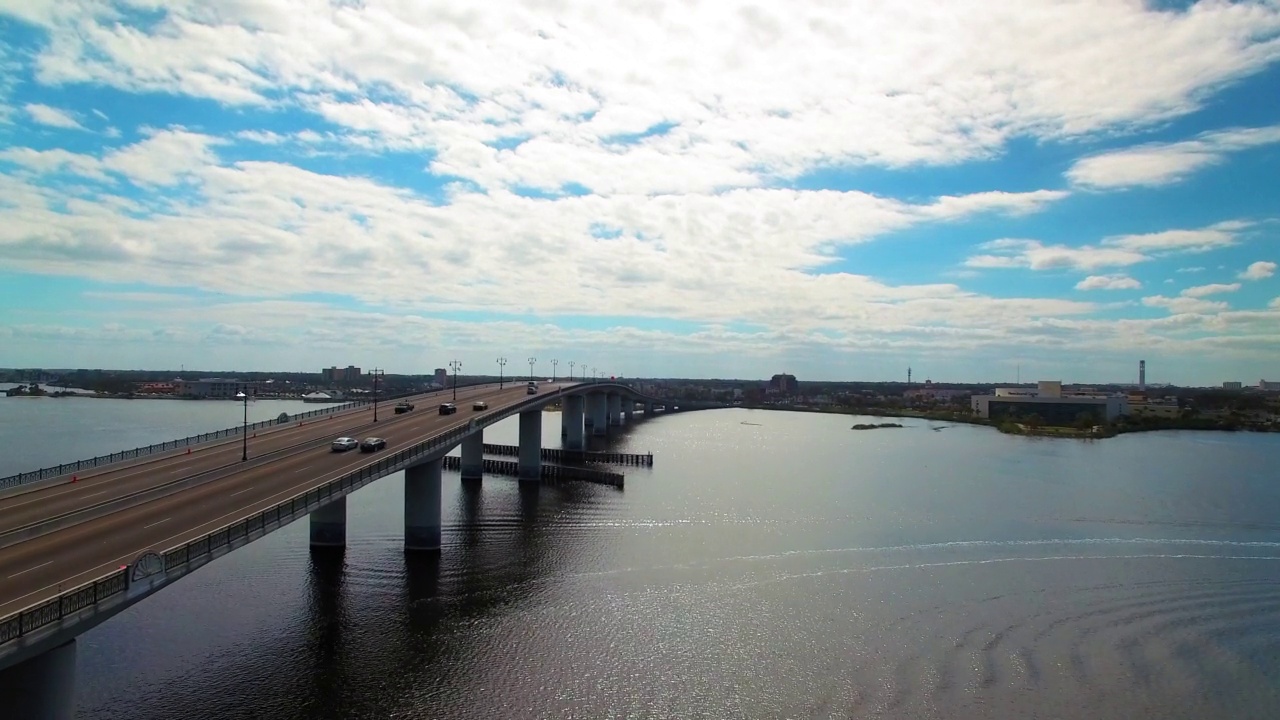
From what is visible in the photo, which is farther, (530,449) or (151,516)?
(530,449)

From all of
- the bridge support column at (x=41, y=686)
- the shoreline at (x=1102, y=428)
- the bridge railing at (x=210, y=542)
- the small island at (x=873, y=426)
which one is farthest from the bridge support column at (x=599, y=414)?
the bridge support column at (x=41, y=686)

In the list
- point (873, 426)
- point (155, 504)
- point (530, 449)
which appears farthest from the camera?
point (873, 426)

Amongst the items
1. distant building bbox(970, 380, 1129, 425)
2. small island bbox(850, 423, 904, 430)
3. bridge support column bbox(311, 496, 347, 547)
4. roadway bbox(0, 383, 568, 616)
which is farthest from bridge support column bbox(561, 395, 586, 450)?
distant building bbox(970, 380, 1129, 425)

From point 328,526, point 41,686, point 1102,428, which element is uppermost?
point 1102,428

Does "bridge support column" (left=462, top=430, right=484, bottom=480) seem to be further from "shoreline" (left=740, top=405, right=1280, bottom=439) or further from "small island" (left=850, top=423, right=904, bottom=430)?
"shoreline" (left=740, top=405, right=1280, bottom=439)

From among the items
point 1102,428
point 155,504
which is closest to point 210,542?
point 155,504

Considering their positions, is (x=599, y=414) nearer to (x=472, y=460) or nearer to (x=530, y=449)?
(x=530, y=449)

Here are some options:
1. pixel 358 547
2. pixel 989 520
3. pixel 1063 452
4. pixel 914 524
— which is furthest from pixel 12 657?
pixel 1063 452

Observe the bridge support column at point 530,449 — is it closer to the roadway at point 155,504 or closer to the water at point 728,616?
the water at point 728,616
